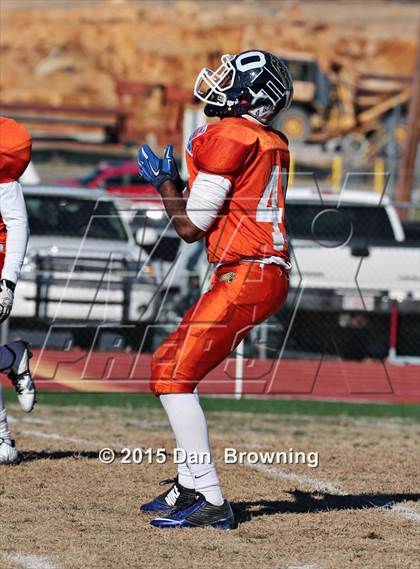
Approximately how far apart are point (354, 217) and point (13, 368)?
23.9 ft

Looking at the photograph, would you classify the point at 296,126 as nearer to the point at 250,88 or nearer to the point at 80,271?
the point at 80,271

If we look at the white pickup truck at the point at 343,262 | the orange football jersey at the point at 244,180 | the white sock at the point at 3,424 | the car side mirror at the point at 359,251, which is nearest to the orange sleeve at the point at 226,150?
the orange football jersey at the point at 244,180

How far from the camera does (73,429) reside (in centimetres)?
897

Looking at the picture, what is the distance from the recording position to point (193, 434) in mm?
5520

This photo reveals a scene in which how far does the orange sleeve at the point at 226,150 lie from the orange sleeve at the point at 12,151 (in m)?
1.35

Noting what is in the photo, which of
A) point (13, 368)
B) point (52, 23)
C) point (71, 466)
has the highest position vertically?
point (13, 368)

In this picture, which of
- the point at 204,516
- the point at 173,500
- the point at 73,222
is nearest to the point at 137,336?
the point at 73,222

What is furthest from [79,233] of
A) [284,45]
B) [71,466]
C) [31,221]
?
[284,45]

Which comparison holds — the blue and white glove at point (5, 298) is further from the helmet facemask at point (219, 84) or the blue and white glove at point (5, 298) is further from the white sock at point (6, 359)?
the helmet facemask at point (219, 84)

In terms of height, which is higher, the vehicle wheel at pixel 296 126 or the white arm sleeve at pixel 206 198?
the white arm sleeve at pixel 206 198

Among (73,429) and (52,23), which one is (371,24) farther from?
(73,429)

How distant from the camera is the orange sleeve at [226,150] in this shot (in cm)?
533

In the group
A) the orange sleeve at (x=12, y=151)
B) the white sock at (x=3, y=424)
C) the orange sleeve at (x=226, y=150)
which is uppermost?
the orange sleeve at (x=226, y=150)

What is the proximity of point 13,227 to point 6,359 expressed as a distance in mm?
757
